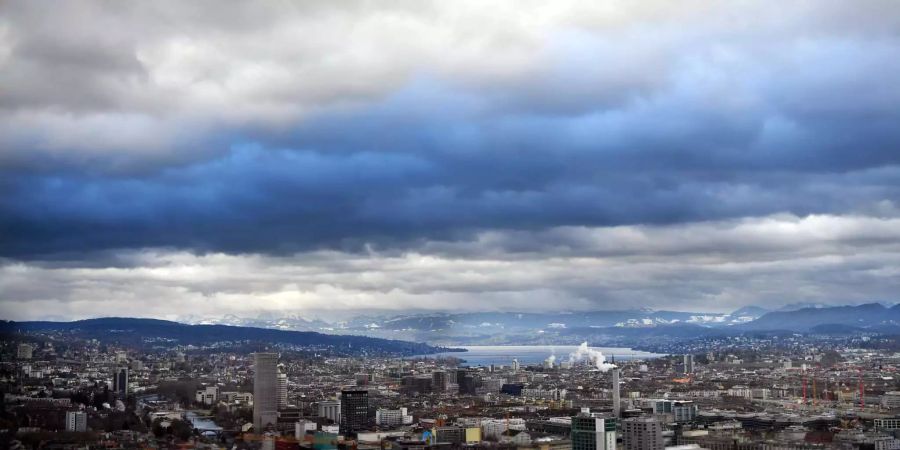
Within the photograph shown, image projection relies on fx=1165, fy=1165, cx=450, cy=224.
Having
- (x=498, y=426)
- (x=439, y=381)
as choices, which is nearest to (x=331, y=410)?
(x=498, y=426)

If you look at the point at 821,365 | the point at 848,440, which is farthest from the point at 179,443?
the point at 821,365

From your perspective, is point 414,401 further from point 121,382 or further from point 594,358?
point 594,358

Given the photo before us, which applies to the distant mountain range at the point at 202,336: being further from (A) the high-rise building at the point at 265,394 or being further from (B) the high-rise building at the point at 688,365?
(B) the high-rise building at the point at 688,365

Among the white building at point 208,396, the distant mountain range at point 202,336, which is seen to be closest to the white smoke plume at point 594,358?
the distant mountain range at point 202,336

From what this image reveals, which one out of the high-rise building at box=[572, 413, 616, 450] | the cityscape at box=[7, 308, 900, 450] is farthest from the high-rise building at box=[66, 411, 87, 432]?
the high-rise building at box=[572, 413, 616, 450]

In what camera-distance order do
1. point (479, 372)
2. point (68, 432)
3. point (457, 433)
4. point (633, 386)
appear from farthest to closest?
point (479, 372) < point (633, 386) < point (457, 433) < point (68, 432)

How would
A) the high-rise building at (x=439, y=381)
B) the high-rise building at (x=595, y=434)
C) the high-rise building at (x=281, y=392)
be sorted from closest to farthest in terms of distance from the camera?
the high-rise building at (x=595, y=434), the high-rise building at (x=281, y=392), the high-rise building at (x=439, y=381)

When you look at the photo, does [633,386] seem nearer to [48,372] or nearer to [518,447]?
[518,447]
